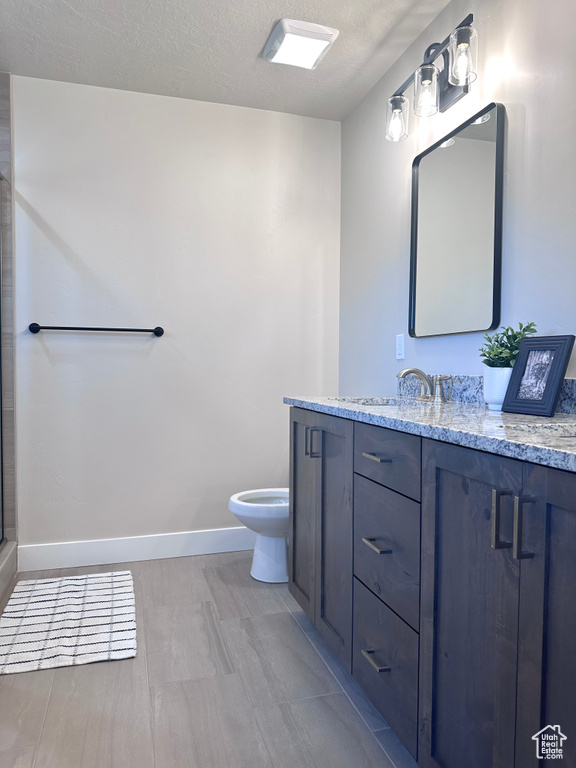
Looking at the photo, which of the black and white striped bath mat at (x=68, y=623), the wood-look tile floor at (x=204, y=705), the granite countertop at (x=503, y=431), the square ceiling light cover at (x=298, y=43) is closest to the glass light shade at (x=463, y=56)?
the square ceiling light cover at (x=298, y=43)

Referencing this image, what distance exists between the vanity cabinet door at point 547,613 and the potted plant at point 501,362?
2.49ft

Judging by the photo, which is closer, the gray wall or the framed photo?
the framed photo

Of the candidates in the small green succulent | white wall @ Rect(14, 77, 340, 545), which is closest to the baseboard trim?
white wall @ Rect(14, 77, 340, 545)

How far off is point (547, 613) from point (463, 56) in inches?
62.7

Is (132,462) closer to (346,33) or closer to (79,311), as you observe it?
(79,311)

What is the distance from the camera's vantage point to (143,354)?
271 centimetres

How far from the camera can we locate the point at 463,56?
166cm

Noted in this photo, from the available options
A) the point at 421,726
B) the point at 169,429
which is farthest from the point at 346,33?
the point at 421,726

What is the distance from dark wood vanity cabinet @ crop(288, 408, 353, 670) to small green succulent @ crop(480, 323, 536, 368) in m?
0.46

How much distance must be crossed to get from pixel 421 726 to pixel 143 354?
2.04 metres

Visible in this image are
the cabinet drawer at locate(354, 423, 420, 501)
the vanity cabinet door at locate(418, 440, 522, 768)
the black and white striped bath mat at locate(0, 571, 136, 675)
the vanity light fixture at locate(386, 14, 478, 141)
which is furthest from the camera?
the black and white striped bath mat at locate(0, 571, 136, 675)

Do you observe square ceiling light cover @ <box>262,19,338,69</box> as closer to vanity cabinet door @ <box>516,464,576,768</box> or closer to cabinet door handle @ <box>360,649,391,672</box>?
vanity cabinet door @ <box>516,464,576,768</box>

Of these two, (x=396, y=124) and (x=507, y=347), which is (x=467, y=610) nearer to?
(x=507, y=347)

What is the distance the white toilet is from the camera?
89.4 inches
